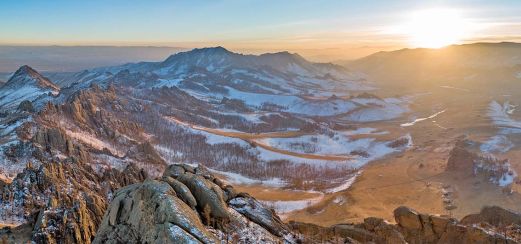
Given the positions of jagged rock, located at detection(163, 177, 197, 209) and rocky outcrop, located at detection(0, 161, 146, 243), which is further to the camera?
rocky outcrop, located at detection(0, 161, 146, 243)

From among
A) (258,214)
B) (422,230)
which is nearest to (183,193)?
(258,214)

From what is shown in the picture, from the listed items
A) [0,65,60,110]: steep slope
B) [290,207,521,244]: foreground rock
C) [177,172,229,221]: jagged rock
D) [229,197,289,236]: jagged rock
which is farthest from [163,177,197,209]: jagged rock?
[0,65,60,110]: steep slope

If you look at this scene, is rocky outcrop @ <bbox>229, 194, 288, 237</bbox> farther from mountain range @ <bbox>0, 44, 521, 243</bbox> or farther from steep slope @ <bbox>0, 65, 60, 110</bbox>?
steep slope @ <bbox>0, 65, 60, 110</bbox>

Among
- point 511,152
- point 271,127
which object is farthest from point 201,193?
point 271,127

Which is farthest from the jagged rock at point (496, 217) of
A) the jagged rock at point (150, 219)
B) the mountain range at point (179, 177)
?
the jagged rock at point (150, 219)

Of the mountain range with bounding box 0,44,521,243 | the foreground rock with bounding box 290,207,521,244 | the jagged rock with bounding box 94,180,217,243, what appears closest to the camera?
the jagged rock with bounding box 94,180,217,243

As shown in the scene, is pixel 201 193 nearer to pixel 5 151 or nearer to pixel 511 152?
pixel 5 151

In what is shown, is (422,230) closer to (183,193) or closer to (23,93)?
(183,193)

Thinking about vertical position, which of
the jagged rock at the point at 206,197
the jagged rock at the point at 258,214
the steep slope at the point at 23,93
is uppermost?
the jagged rock at the point at 206,197

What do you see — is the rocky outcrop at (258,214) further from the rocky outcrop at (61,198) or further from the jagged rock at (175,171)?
the rocky outcrop at (61,198)
